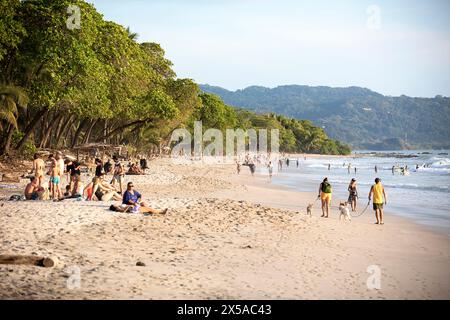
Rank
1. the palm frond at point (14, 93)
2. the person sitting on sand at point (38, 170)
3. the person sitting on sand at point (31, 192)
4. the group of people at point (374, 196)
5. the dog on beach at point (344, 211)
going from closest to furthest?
the person sitting on sand at point (31, 192)
the person sitting on sand at point (38, 170)
the group of people at point (374, 196)
the dog on beach at point (344, 211)
the palm frond at point (14, 93)

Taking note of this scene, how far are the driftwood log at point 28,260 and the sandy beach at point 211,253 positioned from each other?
0.13 m

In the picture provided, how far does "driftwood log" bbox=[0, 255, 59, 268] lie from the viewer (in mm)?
8430

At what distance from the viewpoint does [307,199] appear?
25.5 metres

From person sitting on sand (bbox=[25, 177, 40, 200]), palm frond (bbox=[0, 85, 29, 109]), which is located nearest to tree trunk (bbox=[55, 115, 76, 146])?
palm frond (bbox=[0, 85, 29, 109])

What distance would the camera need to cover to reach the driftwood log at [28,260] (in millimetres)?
8430

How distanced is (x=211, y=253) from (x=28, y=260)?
12.8ft

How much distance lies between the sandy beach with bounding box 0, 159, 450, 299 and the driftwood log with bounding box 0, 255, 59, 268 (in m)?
0.13

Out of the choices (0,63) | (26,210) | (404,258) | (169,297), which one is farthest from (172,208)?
(0,63)

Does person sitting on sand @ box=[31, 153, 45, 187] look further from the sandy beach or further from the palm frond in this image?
the palm frond

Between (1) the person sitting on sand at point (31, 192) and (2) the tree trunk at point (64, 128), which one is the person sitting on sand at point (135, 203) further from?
(2) the tree trunk at point (64, 128)

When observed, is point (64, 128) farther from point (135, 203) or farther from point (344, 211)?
point (344, 211)

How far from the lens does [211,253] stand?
1059 centimetres

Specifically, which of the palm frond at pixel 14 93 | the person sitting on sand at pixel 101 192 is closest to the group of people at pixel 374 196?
the person sitting on sand at pixel 101 192

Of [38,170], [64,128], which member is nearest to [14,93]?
[38,170]
